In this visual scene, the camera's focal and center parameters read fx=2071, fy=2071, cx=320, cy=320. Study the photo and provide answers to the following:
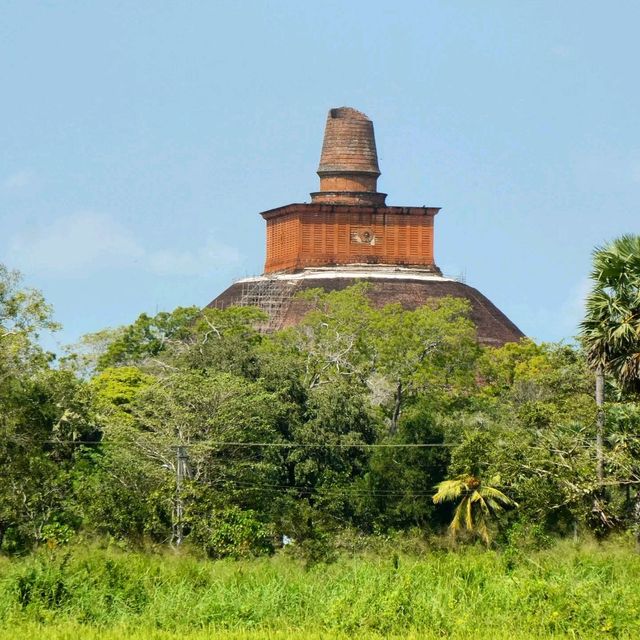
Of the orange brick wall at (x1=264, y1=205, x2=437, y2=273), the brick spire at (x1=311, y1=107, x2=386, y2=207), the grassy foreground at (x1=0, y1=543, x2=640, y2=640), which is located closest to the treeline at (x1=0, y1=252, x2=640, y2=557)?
the grassy foreground at (x1=0, y1=543, x2=640, y2=640)

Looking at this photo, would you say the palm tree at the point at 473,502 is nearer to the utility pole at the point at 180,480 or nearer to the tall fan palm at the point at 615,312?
the utility pole at the point at 180,480

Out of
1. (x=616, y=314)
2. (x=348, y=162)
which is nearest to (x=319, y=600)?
(x=616, y=314)

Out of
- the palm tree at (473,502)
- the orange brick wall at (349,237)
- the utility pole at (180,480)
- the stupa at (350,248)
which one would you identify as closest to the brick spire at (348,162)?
the stupa at (350,248)

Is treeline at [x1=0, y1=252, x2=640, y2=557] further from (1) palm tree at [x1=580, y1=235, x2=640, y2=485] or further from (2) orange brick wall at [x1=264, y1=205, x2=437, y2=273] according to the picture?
(2) orange brick wall at [x1=264, y1=205, x2=437, y2=273]

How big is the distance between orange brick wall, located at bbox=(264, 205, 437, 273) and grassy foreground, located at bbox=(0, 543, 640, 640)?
47.7 m

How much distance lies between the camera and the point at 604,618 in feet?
79.6

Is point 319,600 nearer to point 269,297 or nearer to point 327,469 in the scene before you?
point 327,469

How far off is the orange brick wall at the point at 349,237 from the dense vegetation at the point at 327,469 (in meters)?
21.7

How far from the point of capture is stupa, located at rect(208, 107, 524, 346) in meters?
71.4

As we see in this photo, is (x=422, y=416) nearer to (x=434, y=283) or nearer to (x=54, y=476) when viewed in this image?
(x=54, y=476)

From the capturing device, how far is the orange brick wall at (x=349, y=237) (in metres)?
77.2

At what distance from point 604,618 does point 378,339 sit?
32.2 m

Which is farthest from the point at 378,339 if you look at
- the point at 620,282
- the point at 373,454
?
the point at 620,282

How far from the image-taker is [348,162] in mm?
80812
